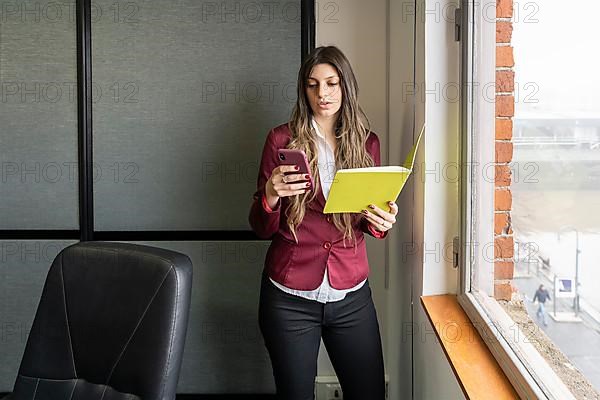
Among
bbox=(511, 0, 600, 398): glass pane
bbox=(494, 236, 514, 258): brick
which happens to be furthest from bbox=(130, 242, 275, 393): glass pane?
bbox=(511, 0, 600, 398): glass pane

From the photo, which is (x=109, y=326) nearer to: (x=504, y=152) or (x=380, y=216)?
(x=380, y=216)

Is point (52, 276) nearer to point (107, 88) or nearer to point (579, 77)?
point (107, 88)

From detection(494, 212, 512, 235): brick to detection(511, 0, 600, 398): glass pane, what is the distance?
96 mm

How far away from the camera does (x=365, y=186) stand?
1908 mm

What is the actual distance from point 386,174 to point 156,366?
2.58 feet

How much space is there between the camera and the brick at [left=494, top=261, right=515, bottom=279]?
1722 millimetres

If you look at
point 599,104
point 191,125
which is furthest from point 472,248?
point 191,125

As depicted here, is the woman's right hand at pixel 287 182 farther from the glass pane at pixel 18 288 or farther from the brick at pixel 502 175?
the glass pane at pixel 18 288

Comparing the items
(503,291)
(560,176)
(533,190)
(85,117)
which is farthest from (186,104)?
(560,176)

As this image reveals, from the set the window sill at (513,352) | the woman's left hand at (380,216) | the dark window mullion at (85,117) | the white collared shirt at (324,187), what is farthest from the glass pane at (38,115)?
the window sill at (513,352)

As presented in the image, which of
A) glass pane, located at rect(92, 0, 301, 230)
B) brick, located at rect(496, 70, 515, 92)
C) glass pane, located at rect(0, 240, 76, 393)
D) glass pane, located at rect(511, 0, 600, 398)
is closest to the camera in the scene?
glass pane, located at rect(511, 0, 600, 398)

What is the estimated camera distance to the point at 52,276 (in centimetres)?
189

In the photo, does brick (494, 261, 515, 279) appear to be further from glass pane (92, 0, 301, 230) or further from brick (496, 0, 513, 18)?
glass pane (92, 0, 301, 230)

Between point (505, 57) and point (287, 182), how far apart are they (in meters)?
0.70
